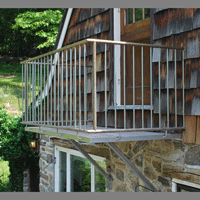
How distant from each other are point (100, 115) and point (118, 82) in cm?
63

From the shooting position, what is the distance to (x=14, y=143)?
7445mm

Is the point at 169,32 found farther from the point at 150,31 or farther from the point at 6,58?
the point at 6,58

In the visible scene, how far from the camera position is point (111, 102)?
4.18 metres

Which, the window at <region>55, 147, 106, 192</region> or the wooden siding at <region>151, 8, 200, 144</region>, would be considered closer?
the wooden siding at <region>151, 8, 200, 144</region>

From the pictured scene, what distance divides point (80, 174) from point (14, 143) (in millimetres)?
2600

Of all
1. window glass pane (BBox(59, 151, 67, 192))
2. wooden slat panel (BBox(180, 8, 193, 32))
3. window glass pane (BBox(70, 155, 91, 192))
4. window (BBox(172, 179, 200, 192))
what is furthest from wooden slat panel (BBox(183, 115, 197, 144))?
window glass pane (BBox(59, 151, 67, 192))

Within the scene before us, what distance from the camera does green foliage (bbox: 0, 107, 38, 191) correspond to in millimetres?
7340

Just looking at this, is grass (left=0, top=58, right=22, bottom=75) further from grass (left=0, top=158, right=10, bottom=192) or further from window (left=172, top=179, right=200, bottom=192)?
window (left=172, top=179, right=200, bottom=192)

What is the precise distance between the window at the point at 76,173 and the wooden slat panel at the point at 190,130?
71.5 inches

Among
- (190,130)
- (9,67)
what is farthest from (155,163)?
(9,67)

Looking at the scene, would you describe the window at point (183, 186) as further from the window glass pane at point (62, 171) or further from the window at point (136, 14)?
the window glass pane at point (62, 171)

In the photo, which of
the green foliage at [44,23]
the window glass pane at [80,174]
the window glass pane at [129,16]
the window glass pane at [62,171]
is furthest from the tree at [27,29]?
the window glass pane at [129,16]

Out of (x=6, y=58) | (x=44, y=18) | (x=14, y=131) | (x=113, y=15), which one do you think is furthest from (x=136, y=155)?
(x=6, y=58)

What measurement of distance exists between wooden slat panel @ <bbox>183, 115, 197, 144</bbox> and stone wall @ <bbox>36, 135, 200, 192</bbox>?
0.22 ft
